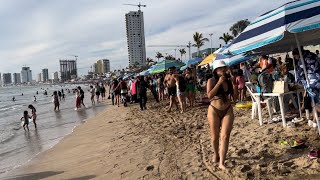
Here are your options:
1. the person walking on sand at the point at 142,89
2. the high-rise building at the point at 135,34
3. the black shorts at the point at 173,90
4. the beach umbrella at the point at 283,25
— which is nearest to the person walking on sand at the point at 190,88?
the black shorts at the point at 173,90

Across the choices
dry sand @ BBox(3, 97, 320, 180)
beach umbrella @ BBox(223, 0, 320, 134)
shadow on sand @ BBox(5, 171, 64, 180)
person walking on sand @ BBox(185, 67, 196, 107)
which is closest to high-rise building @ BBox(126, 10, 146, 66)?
person walking on sand @ BBox(185, 67, 196, 107)

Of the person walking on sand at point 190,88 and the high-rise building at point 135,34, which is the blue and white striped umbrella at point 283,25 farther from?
the high-rise building at point 135,34

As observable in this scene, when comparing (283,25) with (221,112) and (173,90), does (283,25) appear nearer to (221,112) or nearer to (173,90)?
(221,112)

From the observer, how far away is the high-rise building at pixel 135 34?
107000 mm

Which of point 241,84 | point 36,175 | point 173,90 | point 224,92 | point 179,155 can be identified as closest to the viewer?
point 224,92

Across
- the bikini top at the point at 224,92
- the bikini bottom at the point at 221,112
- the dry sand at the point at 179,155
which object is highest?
the bikini top at the point at 224,92

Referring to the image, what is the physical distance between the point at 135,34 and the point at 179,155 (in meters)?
106

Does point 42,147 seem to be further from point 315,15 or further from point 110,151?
point 315,15

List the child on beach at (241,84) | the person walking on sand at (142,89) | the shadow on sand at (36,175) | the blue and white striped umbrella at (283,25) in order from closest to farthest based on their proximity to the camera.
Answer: the blue and white striped umbrella at (283,25)
the shadow on sand at (36,175)
the child on beach at (241,84)
the person walking on sand at (142,89)

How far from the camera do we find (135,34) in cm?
10994

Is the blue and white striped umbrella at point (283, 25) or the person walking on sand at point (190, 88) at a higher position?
the blue and white striped umbrella at point (283, 25)

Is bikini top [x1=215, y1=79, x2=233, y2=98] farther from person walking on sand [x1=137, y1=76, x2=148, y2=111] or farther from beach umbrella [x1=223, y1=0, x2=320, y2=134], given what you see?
person walking on sand [x1=137, y1=76, x2=148, y2=111]

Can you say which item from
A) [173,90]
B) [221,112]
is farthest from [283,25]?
[173,90]

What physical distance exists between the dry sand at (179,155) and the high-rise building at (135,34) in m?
99.5
